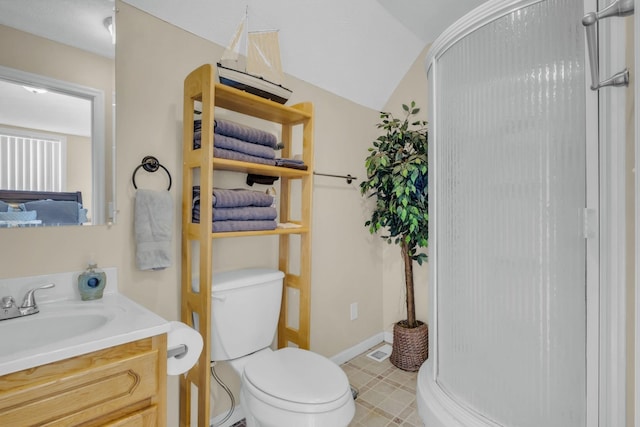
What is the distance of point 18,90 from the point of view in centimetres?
110

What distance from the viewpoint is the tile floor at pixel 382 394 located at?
174cm

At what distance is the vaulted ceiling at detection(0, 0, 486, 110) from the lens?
119cm

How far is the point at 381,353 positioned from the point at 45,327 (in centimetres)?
212

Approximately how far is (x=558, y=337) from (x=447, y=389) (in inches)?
17.4

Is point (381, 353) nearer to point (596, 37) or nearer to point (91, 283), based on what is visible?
point (91, 283)

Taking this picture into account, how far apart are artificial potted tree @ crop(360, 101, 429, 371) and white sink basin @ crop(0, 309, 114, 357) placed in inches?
63.7

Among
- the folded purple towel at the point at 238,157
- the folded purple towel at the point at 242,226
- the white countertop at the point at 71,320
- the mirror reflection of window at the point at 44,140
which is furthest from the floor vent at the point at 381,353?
the mirror reflection of window at the point at 44,140

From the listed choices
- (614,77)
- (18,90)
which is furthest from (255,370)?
(614,77)

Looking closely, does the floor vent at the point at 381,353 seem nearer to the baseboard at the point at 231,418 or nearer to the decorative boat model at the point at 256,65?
the baseboard at the point at 231,418

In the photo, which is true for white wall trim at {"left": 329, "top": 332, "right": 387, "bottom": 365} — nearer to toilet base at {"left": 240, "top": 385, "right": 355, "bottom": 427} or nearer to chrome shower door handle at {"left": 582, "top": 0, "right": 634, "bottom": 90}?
toilet base at {"left": 240, "top": 385, "right": 355, "bottom": 427}

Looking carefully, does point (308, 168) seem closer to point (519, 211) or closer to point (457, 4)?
point (519, 211)

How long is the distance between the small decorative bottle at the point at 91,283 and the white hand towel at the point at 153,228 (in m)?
0.14

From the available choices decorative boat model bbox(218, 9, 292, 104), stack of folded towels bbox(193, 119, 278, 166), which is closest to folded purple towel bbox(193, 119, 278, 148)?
stack of folded towels bbox(193, 119, 278, 166)

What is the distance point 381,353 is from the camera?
2.51m
